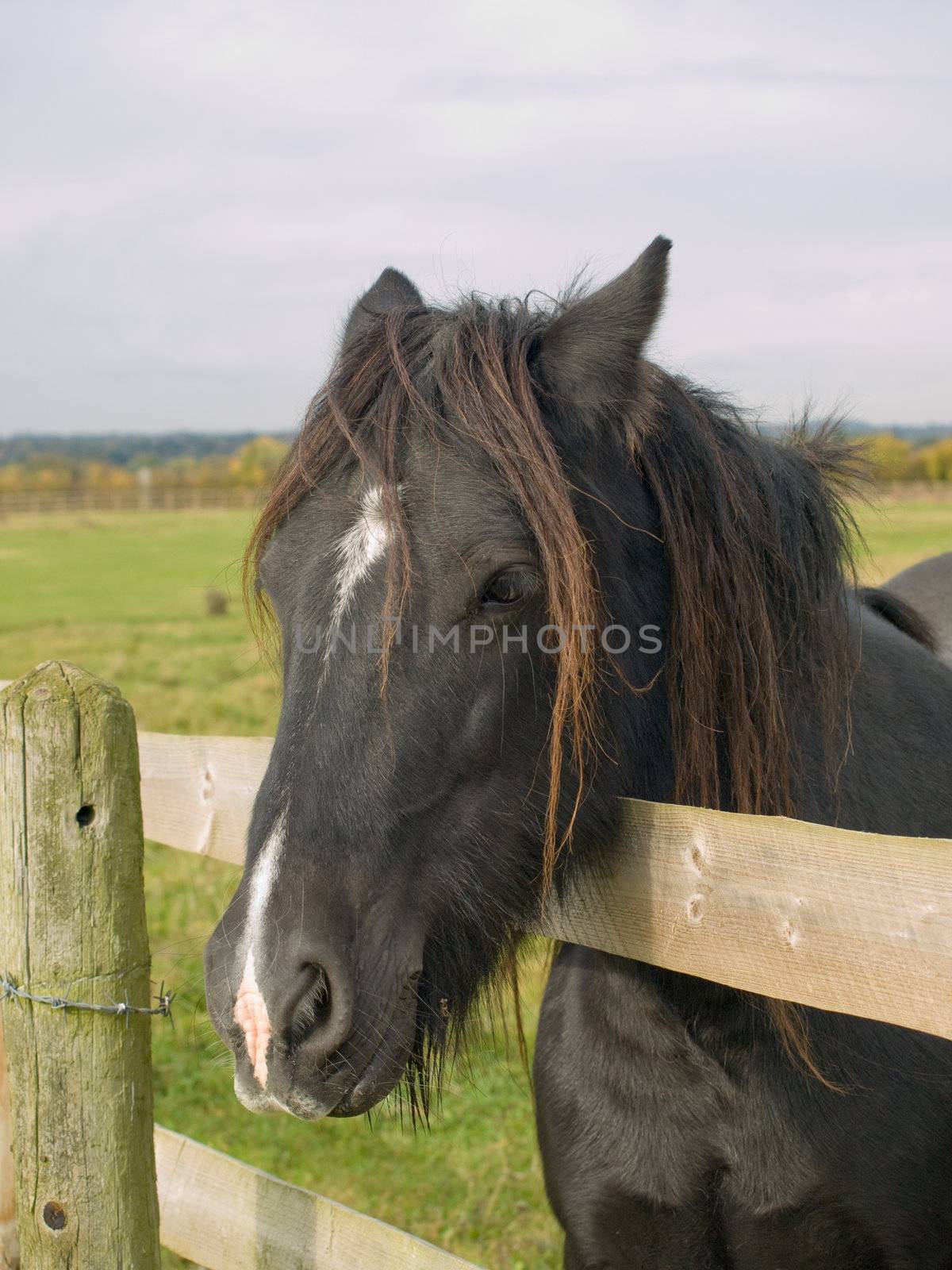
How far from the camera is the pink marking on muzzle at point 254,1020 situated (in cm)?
167

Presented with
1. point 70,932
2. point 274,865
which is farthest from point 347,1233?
point 274,865

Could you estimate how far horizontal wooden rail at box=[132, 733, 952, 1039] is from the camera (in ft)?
5.07

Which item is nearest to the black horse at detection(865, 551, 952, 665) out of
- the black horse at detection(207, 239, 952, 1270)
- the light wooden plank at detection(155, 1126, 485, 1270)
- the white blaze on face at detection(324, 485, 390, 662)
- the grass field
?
the grass field

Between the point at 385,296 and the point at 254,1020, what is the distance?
1943mm

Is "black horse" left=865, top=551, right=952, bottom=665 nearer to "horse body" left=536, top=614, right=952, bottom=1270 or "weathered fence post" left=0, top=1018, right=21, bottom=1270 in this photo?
"horse body" left=536, top=614, right=952, bottom=1270

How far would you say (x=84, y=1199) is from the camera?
2027mm

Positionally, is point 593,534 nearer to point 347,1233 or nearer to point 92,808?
point 92,808

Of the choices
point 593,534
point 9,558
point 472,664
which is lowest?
point 9,558

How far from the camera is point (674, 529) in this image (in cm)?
224

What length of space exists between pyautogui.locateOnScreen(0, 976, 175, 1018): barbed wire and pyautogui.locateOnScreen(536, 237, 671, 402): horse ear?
1.47m

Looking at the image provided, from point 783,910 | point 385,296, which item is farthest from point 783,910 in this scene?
point 385,296

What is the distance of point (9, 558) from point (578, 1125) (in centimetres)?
4252

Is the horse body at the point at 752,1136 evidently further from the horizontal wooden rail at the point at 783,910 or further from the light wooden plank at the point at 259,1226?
the light wooden plank at the point at 259,1226

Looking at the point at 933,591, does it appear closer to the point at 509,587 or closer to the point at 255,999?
the point at 509,587
